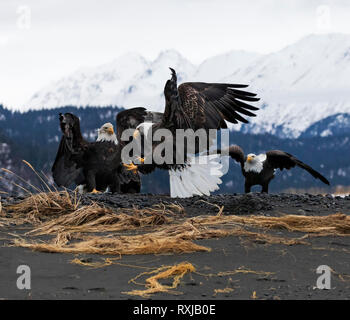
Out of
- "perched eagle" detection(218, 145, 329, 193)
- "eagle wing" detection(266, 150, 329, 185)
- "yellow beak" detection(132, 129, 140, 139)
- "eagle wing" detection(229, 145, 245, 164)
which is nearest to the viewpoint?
"yellow beak" detection(132, 129, 140, 139)

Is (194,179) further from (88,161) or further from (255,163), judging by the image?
(255,163)

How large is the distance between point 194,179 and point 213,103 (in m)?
1.45

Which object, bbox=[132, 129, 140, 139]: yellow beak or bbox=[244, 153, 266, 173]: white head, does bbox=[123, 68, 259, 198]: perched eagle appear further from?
bbox=[244, 153, 266, 173]: white head

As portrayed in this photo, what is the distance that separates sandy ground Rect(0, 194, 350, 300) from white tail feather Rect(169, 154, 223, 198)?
3267mm

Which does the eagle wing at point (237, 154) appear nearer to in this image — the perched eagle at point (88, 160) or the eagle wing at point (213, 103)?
the eagle wing at point (213, 103)

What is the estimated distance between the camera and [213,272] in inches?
182

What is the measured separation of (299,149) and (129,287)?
7286 inches

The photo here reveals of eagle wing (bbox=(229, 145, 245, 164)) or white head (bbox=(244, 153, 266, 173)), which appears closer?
white head (bbox=(244, 153, 266, 173))

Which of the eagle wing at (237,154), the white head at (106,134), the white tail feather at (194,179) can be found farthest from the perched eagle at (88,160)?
the eagle wing at (237,154)

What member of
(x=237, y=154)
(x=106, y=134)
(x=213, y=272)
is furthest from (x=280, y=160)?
(x=213, y=272)

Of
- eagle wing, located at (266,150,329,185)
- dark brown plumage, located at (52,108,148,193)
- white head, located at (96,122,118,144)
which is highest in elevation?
eagle wing, located at (266,150,329,185)

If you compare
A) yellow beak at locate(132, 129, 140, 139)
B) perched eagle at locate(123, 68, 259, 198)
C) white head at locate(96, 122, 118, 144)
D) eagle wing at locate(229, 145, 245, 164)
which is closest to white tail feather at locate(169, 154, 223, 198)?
perched eagle at locate(123, 68, 259, 198)

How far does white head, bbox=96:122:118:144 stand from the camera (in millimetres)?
10039

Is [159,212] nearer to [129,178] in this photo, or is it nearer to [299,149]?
[129,178]
